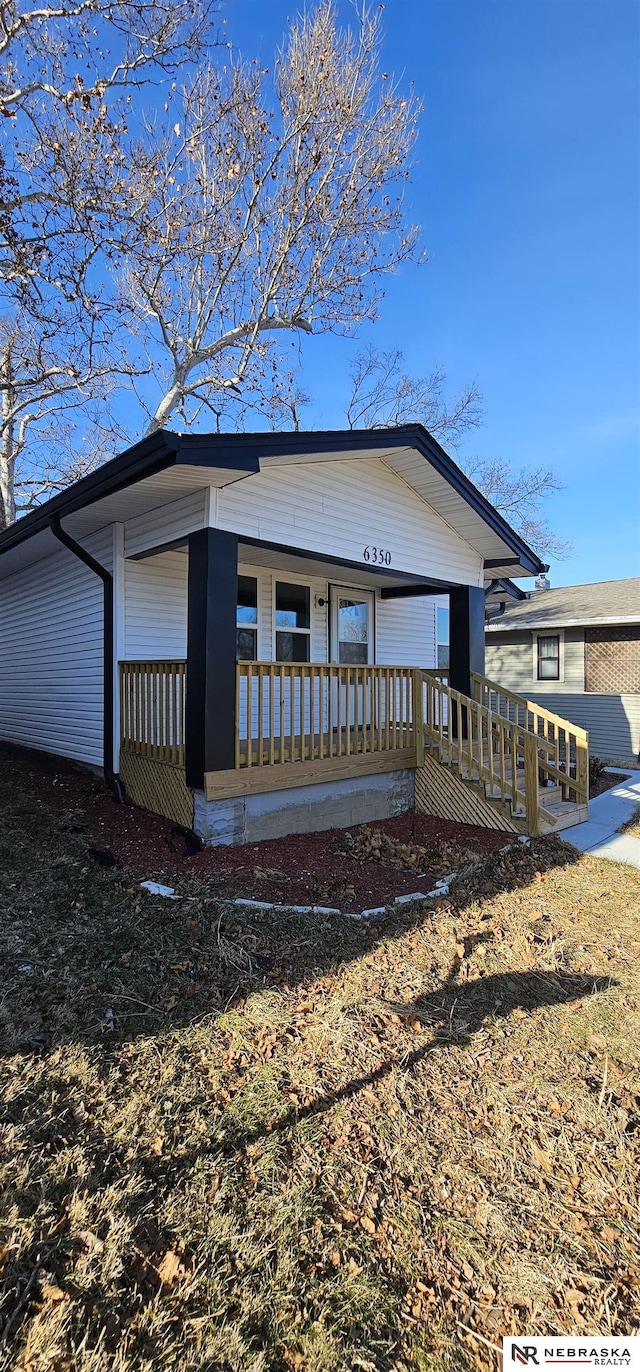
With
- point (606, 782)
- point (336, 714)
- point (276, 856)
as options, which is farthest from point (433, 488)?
point (606, 782)

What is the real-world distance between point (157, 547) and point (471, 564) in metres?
5.53

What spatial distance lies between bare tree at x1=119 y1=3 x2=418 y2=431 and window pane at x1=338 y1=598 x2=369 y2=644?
7.30 meters

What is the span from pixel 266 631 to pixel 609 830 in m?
5.29

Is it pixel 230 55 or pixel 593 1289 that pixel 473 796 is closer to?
pixel 593 1289

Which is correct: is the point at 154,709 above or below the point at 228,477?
below

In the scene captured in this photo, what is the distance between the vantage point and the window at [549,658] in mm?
14750

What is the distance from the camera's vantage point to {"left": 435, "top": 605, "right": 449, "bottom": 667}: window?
12.0 metres

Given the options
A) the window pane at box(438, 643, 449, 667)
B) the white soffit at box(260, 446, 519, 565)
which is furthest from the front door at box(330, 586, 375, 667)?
the window pane at box(438, 643, 449, 667)

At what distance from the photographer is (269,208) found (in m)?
12.7

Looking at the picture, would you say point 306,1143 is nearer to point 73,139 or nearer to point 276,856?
point 276,856

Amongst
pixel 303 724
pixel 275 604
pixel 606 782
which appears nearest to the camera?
pixel 303 724

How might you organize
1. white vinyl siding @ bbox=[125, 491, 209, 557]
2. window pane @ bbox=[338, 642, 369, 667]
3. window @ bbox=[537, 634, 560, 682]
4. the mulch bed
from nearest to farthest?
1. white vinyl siding @ bbox=[125, 491, 209, 557]
2. the mulch bed
3. window pane @ bbox=[338, 642, 369, 667]
4. window @ bbox=[537, 634, 560, 682]

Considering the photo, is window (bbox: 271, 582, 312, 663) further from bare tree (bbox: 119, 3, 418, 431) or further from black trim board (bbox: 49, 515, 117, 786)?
bare tree (bbox: 119, 3, 418, 431)

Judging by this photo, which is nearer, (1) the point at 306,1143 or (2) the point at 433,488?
(1) the point at 306,1143
